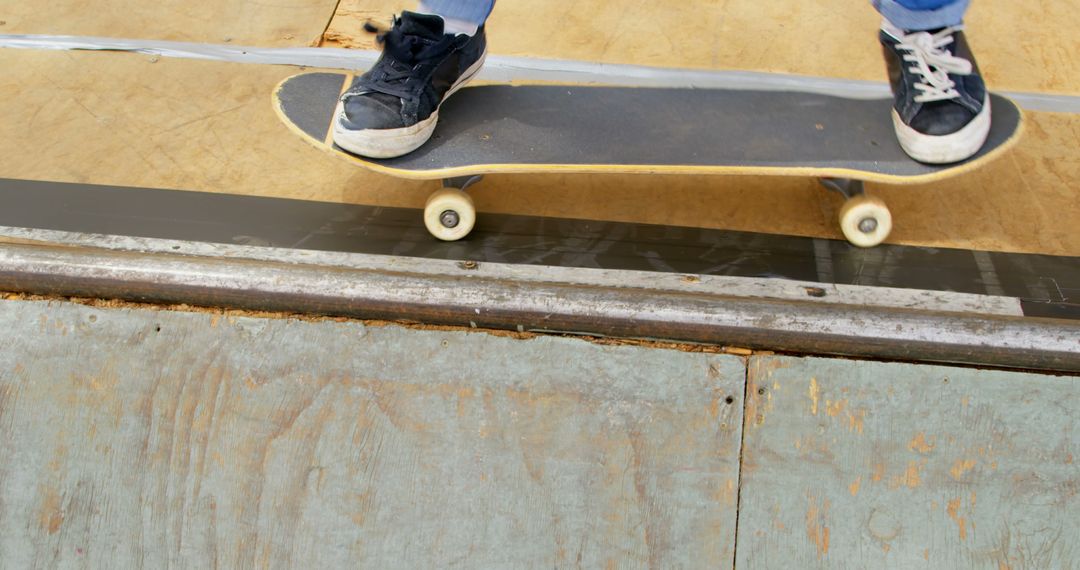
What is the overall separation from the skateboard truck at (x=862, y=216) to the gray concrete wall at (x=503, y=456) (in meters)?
0.50

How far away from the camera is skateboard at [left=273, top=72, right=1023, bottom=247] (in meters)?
1.97

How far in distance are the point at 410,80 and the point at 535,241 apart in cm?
49

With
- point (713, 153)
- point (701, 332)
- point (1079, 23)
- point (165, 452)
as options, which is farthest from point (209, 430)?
point (1079, 23)

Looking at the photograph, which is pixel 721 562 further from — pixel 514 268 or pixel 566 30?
Answer: pixel 566 30

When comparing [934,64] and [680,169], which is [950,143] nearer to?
[934,64]

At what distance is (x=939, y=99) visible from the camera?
1.96 m

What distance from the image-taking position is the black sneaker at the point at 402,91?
1.95 meters

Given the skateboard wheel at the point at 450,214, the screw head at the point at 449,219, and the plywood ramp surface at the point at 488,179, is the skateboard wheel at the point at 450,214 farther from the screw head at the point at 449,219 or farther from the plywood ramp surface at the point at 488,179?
the plywood ramp surface at the point at 488,179

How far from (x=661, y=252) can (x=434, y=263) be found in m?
0.56

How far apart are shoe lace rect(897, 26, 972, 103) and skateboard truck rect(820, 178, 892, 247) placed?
Result: 248 millimetres

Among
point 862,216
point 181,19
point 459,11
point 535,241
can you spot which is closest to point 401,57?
point 459,11

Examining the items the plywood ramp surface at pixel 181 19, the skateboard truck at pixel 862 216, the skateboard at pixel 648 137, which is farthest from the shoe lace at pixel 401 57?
the skateboard truck at pixel 862 216

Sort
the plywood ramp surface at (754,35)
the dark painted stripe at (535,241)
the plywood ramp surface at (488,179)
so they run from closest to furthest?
the dark painted stripe at (535,241)
the plywood ramp surface at (488,179)
the plywood ramp surface at (754,35)

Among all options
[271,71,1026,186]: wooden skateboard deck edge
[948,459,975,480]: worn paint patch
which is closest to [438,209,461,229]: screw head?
[271,71,1026,186]: wooden skateboard deck edge
